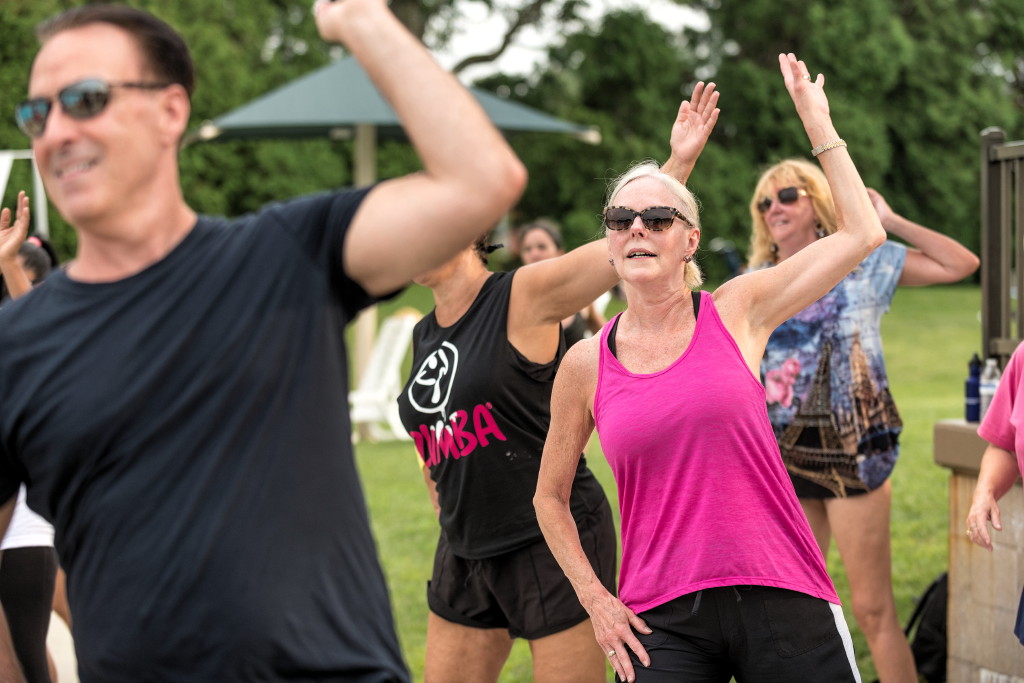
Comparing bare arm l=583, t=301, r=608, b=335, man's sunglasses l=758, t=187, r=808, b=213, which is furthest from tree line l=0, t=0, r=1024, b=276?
man's sunglasses l=758, t=187, r=808, b=213

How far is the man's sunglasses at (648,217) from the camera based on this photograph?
3.28 metres

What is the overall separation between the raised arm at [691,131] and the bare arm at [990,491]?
1409mm

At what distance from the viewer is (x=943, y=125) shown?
3256 centimetres

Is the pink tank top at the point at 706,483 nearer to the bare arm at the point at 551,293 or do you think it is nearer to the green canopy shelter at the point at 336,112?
the bare arm at the point at 551,293

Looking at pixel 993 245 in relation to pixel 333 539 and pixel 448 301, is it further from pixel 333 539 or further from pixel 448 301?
pixel 333 539

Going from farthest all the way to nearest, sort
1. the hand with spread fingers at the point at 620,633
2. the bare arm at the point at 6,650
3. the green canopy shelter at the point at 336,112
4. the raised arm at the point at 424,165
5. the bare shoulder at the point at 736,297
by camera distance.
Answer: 1. the green canopy shelter at the point at 336,112
2. the bare shoulder at the point at 736,297
3. the hand with spread fingers at the point at 620,633
4. the bare arm at the point at 6,650
5. the raised arm at the point at 424,165

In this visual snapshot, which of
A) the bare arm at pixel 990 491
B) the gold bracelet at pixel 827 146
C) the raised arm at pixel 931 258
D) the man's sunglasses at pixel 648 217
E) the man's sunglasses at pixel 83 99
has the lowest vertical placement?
the bare arm at pixel 990 491

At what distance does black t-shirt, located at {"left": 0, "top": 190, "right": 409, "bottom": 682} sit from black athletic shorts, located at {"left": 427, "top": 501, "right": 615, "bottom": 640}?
1.78m

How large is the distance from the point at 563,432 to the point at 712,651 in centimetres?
73

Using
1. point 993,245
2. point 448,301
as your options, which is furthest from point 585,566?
point 993,245

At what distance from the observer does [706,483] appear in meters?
3.03

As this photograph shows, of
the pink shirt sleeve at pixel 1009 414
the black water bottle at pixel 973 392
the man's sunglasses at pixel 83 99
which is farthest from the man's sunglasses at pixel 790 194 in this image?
the man's sunglasses at pixel 83 99

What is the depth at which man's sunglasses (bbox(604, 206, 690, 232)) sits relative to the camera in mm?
3275

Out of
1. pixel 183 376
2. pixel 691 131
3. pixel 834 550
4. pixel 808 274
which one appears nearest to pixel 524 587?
pixel 808 274
